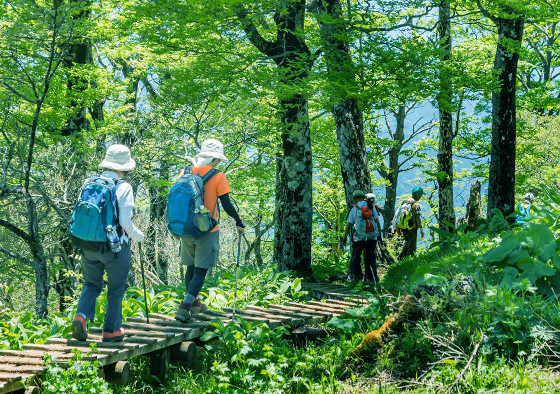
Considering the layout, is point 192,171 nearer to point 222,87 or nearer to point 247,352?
point 247,352

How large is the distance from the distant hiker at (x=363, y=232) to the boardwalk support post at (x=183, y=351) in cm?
448

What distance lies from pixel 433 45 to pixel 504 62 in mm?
3332

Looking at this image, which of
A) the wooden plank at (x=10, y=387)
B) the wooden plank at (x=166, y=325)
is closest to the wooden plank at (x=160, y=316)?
the wooden plank at (x=166, y=325)

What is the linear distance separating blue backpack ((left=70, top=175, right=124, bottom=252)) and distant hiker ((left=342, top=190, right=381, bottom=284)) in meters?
5.36

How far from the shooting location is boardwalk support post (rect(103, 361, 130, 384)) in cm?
462

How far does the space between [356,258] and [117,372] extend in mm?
5816

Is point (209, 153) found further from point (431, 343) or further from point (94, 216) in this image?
point (431, 343)

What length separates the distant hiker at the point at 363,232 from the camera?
917cm

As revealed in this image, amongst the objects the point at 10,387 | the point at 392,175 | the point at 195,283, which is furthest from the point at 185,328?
the point at 392,175

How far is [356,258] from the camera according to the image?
9.58 meters

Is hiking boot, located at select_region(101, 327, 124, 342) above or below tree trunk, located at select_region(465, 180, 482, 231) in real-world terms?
below

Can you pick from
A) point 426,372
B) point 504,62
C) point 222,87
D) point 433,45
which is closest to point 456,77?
point 433,45

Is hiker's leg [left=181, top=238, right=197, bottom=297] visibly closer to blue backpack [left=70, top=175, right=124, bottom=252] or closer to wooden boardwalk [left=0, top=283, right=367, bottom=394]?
wooden boardwalk [left=0, top=283, right=367, bottom=394]

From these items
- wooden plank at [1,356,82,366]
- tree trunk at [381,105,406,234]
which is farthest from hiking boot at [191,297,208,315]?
tree trunk at [381,105,406,234]
